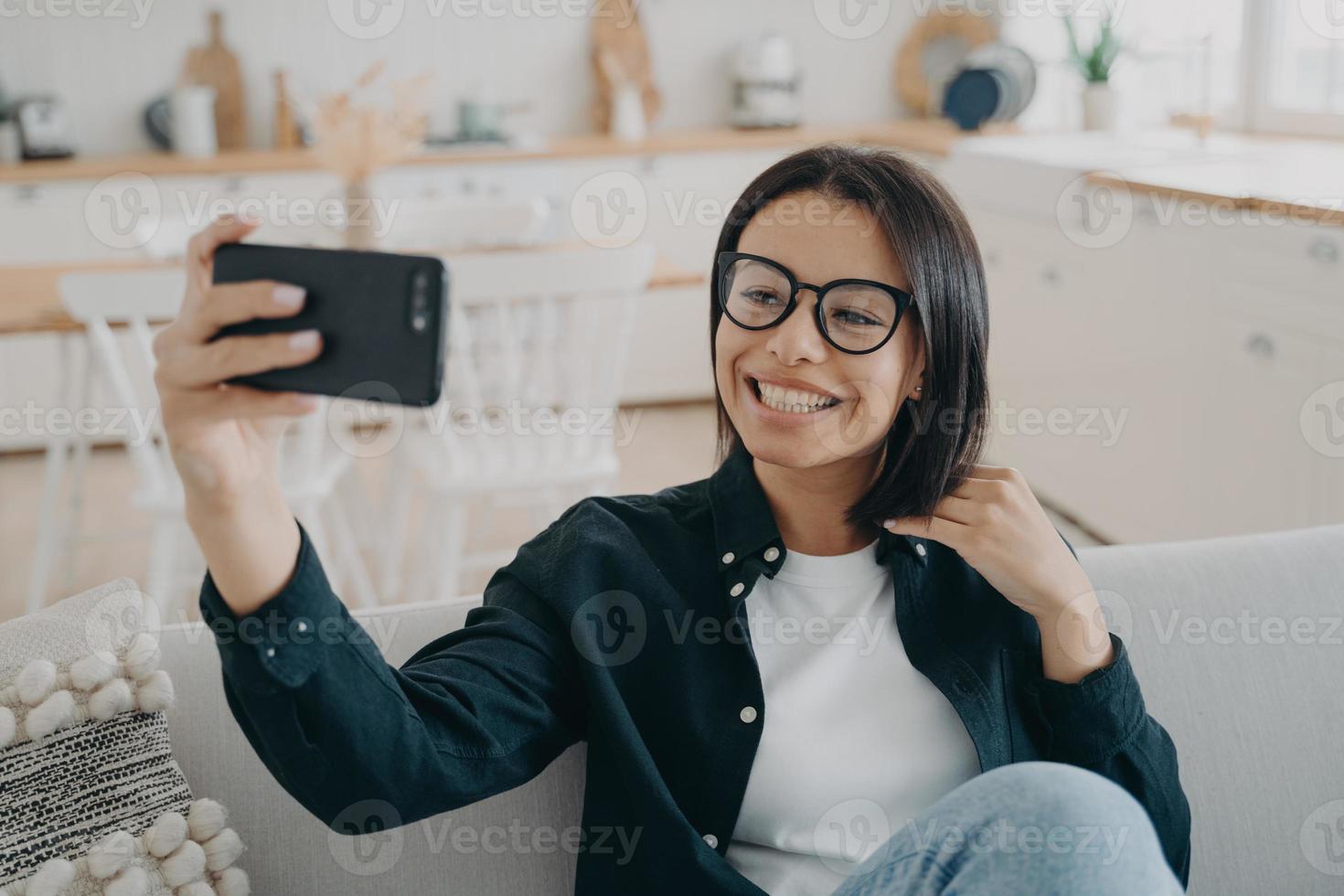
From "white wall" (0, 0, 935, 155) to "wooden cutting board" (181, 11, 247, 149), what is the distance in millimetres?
46

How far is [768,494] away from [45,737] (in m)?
0.62

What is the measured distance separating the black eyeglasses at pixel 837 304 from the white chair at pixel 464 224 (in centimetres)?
199

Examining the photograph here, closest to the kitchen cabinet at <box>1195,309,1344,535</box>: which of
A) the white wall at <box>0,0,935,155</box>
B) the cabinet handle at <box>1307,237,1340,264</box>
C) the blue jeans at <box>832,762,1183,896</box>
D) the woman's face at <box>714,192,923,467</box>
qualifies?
the cabinet handle at <box>1307,237,1340,264</box>

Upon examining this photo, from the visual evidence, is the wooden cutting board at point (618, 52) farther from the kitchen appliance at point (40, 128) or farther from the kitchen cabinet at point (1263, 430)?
the kitchen cabinet at point (1263, 430)

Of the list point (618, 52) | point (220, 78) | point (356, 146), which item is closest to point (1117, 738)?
point (356, 146)

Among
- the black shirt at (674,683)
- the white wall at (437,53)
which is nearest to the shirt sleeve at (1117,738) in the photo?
the black shirt at (674,683)

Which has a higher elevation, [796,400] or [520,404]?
[796,400]

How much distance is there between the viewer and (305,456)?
2.56 meters

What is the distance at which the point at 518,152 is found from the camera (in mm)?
4398

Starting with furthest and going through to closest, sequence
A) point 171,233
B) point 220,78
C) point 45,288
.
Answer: point 220,78 → point 171,233 → point 45,288

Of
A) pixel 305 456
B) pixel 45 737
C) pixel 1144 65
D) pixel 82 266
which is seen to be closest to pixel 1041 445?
pixel 1144 65

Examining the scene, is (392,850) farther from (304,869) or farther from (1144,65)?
(1144,65)

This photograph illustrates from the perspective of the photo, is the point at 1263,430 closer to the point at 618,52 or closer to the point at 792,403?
the point at 792,403

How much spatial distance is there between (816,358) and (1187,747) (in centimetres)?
59
